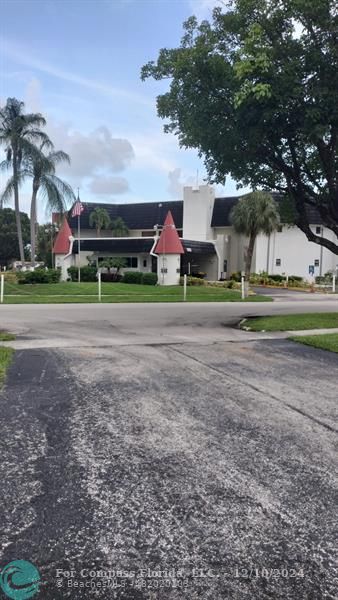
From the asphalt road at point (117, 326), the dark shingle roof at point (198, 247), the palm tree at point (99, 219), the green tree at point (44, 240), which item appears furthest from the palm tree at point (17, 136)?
the asphalt road at point (117, 326)

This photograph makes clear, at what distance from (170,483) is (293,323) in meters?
11.8

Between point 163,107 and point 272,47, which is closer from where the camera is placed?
point 272,47

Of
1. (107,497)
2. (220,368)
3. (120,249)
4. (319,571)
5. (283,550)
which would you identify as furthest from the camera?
(120,249)

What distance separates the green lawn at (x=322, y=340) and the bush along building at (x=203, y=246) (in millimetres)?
30601

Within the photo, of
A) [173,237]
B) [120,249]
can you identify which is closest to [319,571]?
[173,237]

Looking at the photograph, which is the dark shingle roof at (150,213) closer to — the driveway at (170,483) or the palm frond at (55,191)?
the palm frond at (55,191)

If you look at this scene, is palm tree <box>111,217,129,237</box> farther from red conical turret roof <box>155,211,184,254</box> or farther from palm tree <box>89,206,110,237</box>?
red conical turret roof <box>155,211,184,254</box>

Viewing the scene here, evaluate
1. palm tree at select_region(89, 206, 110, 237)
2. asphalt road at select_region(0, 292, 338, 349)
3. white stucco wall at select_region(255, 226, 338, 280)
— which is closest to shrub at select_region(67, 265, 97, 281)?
palm tree at select_region(89, 206, 110, 237)

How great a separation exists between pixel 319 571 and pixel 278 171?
1399cm

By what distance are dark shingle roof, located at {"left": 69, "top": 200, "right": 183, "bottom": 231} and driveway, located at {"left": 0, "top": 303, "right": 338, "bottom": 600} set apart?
153 ft

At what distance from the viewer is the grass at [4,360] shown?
7.20 m

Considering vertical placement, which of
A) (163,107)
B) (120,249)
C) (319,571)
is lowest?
(319,571)

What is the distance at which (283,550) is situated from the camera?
2.86 m

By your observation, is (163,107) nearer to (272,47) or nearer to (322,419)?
(272,47)
